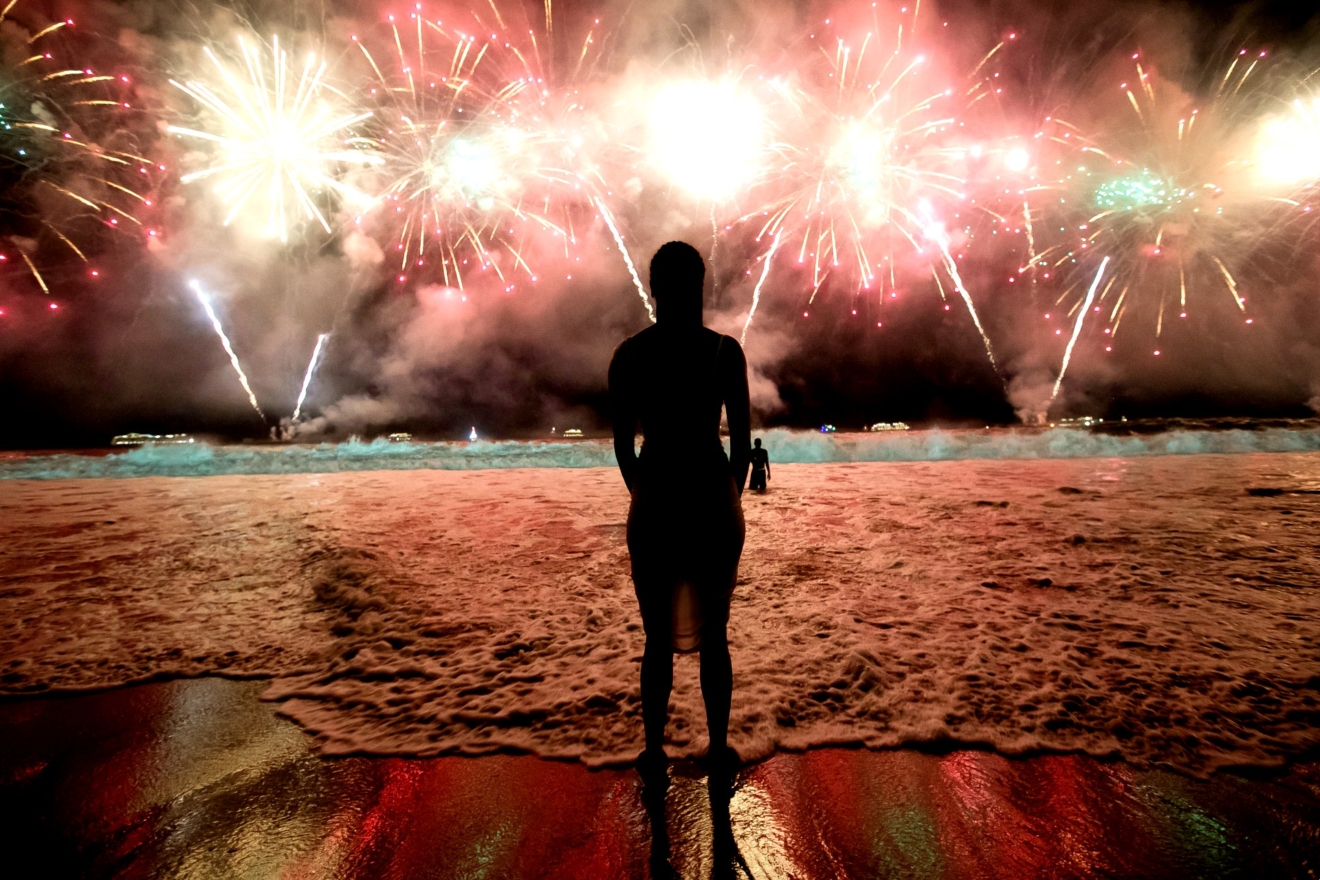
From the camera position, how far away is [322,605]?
5586mm

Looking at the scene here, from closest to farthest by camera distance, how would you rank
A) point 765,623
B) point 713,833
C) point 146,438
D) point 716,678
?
point 713,833
point 716,678
point 765,623
point 146,438

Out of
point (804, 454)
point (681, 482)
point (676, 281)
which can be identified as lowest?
point (804, 454)

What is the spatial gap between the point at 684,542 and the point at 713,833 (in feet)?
4.25

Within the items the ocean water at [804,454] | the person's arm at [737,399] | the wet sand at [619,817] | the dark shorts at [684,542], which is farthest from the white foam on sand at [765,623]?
the ocean water at [804,454]

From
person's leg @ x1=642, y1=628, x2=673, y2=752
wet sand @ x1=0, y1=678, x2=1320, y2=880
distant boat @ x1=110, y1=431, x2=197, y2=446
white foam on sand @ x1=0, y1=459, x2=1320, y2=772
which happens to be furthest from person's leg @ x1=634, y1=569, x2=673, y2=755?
distant boat @ x1=110, y1=431, x2=197, y2=446

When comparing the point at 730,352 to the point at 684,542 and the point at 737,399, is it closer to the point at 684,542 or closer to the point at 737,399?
the point at 737,399

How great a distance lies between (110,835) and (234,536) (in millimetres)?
7738

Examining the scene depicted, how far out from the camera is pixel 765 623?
4852 millimetres

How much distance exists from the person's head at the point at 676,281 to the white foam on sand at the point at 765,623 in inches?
97.3

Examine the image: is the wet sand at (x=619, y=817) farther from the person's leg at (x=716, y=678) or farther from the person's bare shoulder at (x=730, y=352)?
the person's bare shoulder at (x=730, y=352)

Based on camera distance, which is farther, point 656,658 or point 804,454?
point 804,454

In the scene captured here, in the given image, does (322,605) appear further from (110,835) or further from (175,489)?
(175,489)

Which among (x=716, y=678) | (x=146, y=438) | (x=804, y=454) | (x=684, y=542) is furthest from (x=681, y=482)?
(x=146, y=438)

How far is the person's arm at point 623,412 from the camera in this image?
2.64m
